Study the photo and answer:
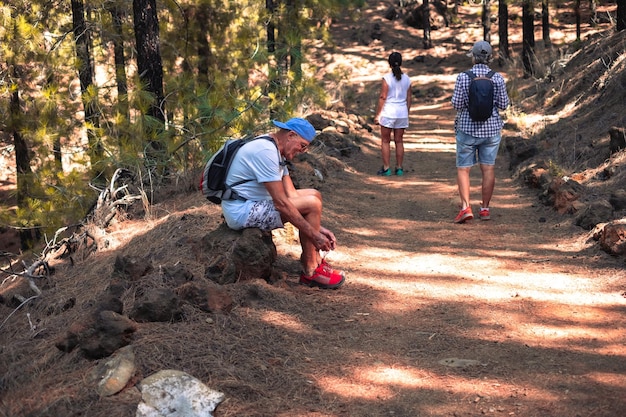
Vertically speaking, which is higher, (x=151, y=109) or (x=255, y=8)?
(x=255, y=8)

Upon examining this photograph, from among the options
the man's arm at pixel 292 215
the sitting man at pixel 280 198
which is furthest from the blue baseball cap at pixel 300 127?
the man's arm at pixel 292 215

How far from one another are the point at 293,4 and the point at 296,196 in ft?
38.9

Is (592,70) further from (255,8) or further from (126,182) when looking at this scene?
(126,182)

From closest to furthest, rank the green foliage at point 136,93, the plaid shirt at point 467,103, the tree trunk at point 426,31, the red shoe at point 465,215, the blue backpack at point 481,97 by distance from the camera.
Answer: the blue backpack at point 481,97 → the plaid shirt at point 467,103 → the red shoe at point 465,215 → the green foliage at point 136,93 → the tree trunk at point 426,31

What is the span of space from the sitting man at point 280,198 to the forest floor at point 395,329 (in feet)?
1.08

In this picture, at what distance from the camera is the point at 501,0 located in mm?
23047

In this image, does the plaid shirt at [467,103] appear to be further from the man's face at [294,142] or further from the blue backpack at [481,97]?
the man's face at [294,142]

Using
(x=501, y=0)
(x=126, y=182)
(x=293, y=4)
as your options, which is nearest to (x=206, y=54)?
(x=293, y=4)

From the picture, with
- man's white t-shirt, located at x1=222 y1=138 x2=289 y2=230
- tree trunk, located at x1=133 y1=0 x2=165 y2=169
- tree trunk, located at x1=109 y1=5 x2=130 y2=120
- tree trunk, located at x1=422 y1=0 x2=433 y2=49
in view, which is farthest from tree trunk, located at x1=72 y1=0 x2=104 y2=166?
tree trunk, located at x1=422 y1=0 x2=433 y2=49

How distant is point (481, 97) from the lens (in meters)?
7.45

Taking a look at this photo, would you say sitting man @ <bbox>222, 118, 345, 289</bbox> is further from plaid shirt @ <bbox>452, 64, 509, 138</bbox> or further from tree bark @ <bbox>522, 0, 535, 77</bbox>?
tree bark @ <bbox>522, 0, 535, 77</bbox>

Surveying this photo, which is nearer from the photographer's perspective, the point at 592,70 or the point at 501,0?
the point at 592,70

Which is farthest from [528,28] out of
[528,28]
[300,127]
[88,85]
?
[300,127]

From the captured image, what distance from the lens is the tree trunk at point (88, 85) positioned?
883 centimetres
